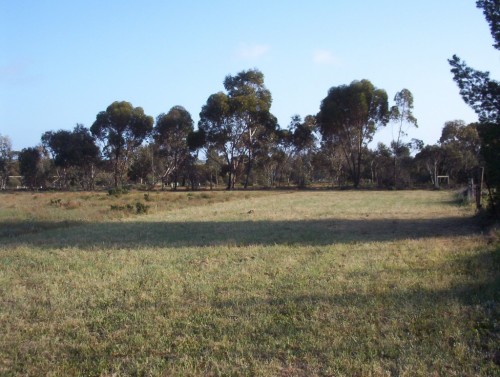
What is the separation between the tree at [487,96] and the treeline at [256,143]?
45776 millimetres

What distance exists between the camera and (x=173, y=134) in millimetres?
68062

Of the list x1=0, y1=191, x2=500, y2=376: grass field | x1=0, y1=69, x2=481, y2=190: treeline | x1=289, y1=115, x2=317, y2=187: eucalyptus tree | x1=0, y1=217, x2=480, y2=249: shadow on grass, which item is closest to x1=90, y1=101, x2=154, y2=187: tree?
x1=0, y1=69, x2=481, y2=190: treeline

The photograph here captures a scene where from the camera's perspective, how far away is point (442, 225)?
1568cm

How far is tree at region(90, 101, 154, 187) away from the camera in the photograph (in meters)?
64.1

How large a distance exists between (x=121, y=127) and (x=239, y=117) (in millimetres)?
16394

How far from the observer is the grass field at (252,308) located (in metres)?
4.18

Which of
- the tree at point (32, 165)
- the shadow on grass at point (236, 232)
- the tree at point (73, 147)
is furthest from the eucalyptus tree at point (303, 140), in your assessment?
the shadow on grass at point (236, 232)

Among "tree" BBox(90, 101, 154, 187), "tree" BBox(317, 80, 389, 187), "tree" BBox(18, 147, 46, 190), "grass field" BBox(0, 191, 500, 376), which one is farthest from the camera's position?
"tree" BBox(18, 147, 46, 190)

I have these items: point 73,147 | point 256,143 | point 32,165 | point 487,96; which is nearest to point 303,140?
point 256,143

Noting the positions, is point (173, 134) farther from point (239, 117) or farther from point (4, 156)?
point (4, 156)

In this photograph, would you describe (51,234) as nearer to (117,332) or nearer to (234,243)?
(234,243)

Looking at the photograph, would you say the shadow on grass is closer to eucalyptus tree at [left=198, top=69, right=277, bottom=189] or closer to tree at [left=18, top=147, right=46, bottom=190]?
eucalyptus tree at [left=198, top=69, right=277, bottom=189]

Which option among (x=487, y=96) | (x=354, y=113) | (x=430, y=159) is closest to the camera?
(x=487, y=96)

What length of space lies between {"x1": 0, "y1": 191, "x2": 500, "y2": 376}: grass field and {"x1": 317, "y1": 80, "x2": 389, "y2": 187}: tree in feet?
162
